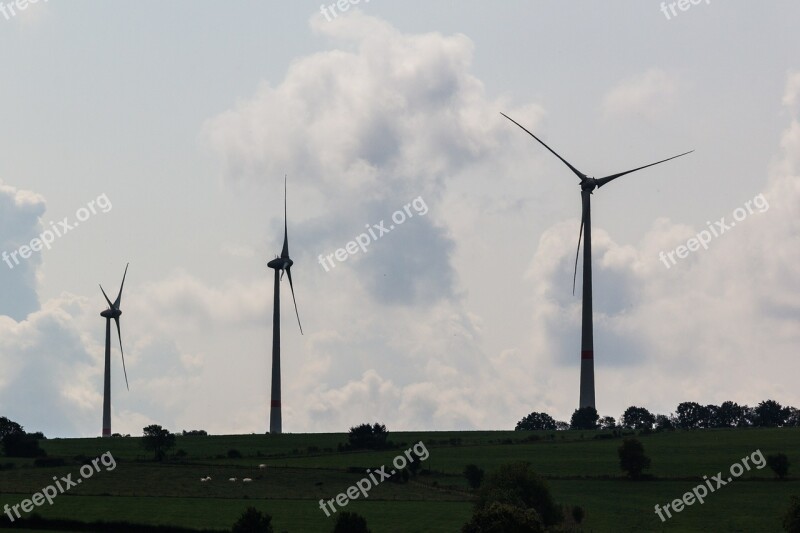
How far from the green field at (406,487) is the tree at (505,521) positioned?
16.4m

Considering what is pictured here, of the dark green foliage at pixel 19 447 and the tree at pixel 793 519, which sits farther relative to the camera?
the dark green foliage at pixel 19 447

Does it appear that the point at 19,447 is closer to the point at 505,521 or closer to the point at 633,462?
the point at 633,462

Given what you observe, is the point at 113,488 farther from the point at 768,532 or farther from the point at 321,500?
the point at 768,532

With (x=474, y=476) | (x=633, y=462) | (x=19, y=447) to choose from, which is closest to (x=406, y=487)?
(x=474, y=476)

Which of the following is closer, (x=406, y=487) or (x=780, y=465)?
(x=406, y=487)

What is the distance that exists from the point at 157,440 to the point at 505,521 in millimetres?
100289

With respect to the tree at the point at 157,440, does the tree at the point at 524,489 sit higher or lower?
lower

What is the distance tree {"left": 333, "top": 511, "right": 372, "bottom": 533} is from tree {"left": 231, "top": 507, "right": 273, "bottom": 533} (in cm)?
607

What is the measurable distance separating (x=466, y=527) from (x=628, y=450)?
63390 mm

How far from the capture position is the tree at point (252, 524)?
4387 inches

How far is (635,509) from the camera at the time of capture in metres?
132

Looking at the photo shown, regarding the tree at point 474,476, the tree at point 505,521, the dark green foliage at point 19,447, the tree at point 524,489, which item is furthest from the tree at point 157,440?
the tree at point 505,521

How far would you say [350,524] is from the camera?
11338 cm

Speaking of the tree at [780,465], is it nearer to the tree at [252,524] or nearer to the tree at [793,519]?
the tree at [793,519]
